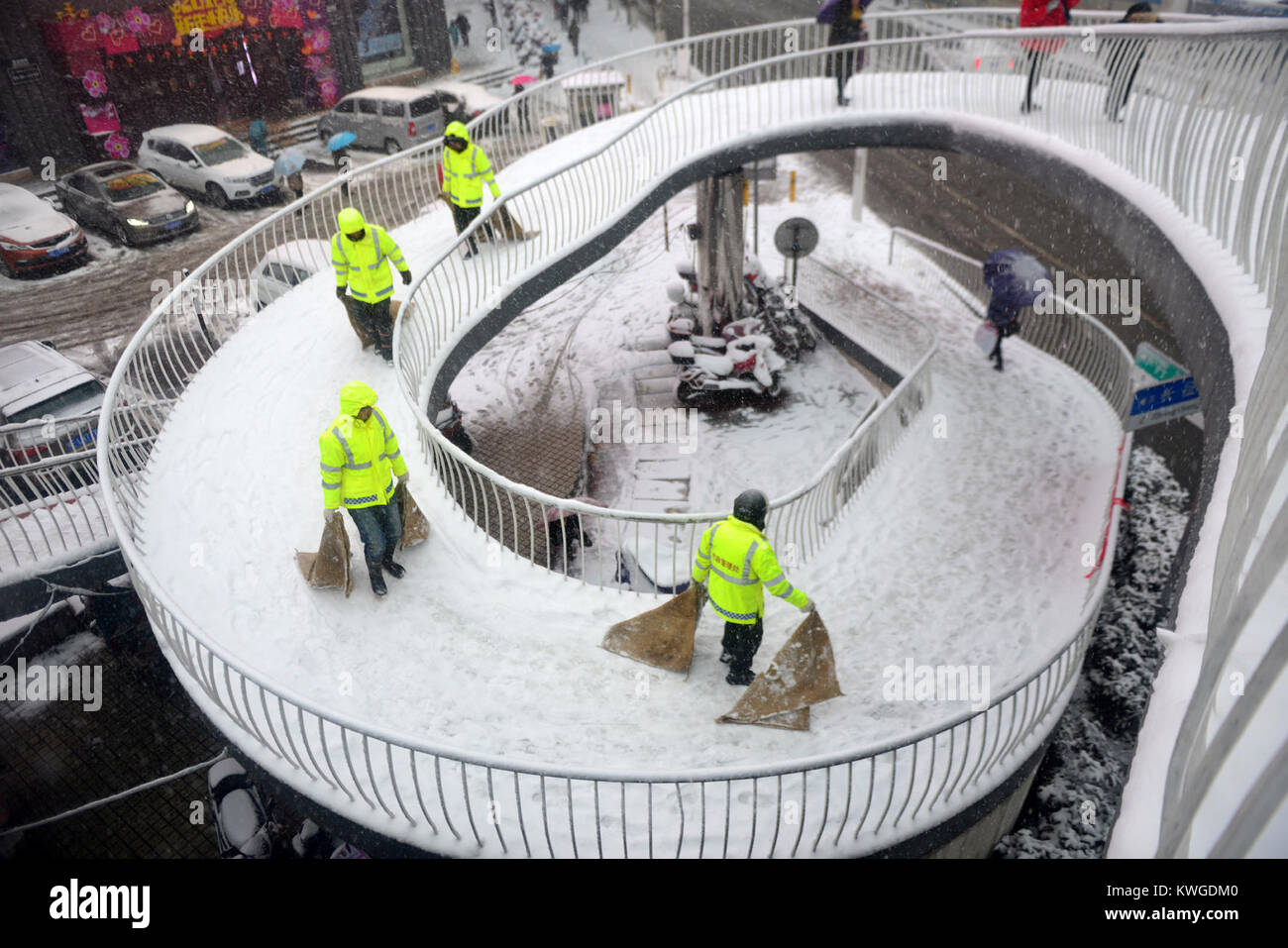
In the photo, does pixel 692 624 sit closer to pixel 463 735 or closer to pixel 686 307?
pixel 463 735

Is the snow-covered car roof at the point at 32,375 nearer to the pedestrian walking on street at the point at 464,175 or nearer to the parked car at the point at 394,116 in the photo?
the pedestrian walking on street at the point at 464,175

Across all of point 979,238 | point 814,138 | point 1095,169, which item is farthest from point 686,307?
point 1095,169

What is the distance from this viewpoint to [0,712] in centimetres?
1099

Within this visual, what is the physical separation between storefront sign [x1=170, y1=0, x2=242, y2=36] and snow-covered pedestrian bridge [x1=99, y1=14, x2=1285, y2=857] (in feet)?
50.8

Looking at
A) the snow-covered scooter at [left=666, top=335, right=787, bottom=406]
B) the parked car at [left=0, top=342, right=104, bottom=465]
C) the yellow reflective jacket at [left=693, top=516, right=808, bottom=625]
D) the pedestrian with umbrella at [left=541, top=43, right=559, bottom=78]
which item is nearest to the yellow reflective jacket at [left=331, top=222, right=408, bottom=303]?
the parked car at [left=0, top=342, right=104, bottom=465]

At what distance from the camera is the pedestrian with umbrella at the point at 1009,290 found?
12758 millimetres

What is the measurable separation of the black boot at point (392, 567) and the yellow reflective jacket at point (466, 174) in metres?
5.19

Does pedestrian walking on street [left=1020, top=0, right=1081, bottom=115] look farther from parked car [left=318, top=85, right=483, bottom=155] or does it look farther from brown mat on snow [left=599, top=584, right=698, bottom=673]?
parked car [left=318, top=85, right=483, bottom=155]

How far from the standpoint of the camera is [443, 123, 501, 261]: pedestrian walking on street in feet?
32.2

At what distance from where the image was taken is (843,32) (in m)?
12.7

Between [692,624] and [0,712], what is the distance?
987 cm

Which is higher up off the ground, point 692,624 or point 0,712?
point 692,624
